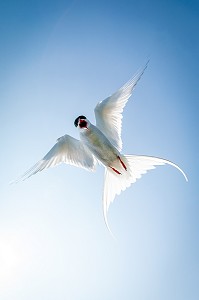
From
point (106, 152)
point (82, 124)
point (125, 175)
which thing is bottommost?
point (125, 175)

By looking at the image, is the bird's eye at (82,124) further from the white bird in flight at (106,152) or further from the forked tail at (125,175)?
the forked tail at (125,175)

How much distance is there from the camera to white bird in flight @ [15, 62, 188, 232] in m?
8.36

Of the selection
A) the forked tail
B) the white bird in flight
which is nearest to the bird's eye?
the white bird in flight

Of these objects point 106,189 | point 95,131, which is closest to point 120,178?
point 106,189

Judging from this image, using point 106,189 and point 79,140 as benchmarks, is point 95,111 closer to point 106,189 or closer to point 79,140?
point 79,140

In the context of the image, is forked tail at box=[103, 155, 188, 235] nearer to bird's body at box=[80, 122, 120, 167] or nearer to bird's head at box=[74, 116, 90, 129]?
bird's body at box=[80, 122, 120, 167]

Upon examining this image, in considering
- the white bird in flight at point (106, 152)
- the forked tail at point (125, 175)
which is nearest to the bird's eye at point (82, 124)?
the white bird in flight at point (106, 152)

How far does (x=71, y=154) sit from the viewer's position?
29.7 ft

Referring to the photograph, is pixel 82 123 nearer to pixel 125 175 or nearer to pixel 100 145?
pixel 100 145

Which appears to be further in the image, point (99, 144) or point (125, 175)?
point (125, 175)

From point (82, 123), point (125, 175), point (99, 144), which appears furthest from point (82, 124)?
point (125, 175)

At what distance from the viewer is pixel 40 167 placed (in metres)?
8.32

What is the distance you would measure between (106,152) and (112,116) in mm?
933

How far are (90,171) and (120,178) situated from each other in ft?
2.29
